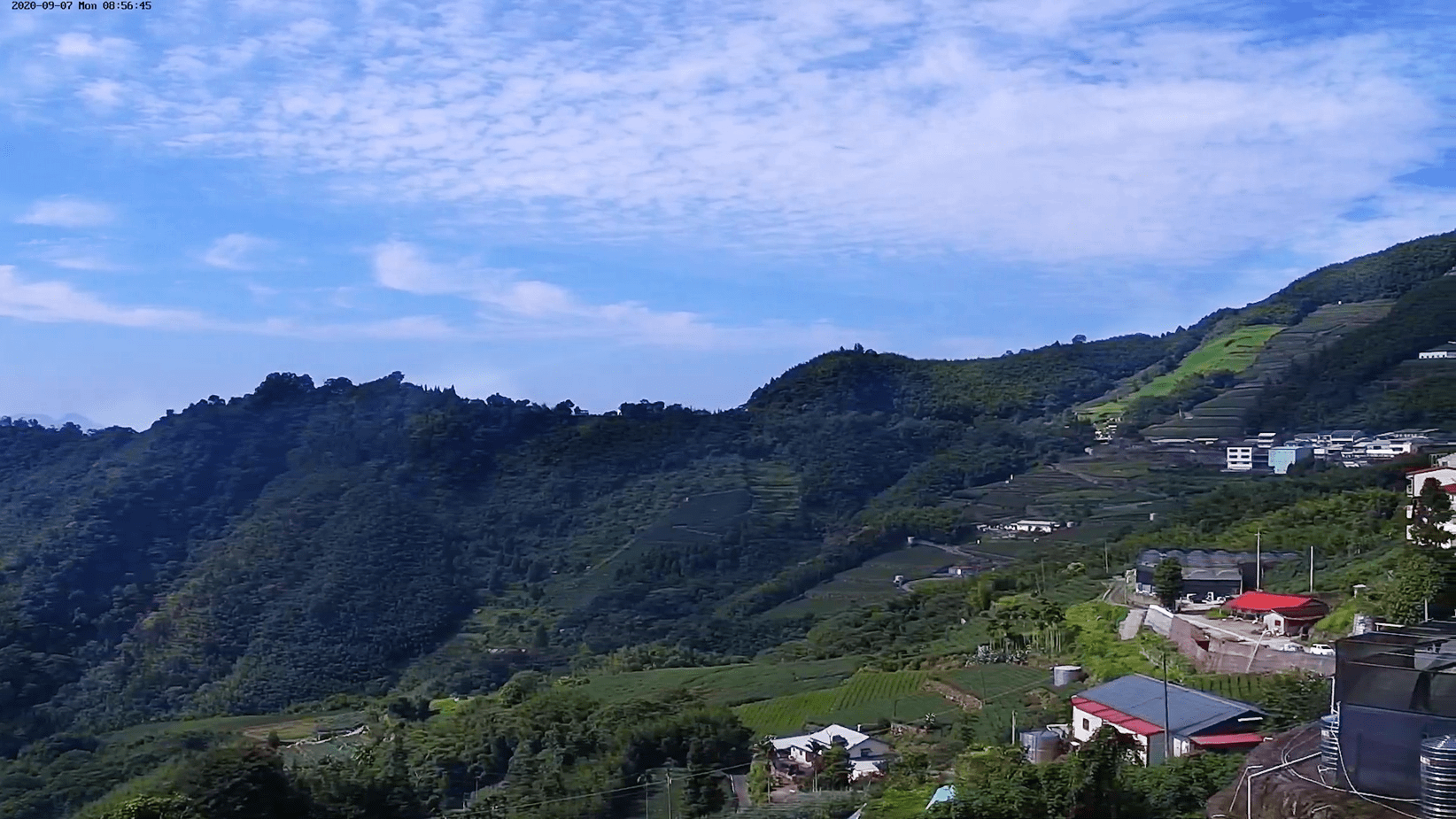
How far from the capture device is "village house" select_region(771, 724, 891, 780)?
17.6 metres

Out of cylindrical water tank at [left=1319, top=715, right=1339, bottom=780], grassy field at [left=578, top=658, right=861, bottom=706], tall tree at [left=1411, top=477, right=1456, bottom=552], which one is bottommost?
grassy field at [left=578, top=658, right=861, bottom=706]

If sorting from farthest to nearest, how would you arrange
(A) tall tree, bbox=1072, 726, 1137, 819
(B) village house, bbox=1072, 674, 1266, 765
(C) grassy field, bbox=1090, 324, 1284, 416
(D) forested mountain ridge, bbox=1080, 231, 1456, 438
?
(C) grassy field, bbox=1090, 324, 1284, 416 → (D) forested mountain ridge, bbox=1080, 231, 1456, 438 → (B) village house, bbox=1072, 674, 1266, 765 → (A) tall tree, bbox=1072, 726, 1137, 819

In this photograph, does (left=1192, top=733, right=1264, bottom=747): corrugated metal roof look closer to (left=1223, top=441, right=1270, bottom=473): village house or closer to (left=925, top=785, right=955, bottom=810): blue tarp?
(left=925, top=785, right=955, bottom=810): blue tarp

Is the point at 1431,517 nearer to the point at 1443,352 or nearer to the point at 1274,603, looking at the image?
the point at 1274,603

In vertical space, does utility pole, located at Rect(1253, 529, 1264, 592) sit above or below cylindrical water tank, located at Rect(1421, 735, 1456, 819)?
below

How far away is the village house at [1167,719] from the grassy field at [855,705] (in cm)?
597

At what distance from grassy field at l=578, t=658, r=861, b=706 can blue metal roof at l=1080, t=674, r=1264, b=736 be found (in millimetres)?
11080

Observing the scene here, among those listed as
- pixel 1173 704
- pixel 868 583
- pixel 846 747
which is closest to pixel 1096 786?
pixel 1173 704

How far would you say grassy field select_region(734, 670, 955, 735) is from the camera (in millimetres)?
20814

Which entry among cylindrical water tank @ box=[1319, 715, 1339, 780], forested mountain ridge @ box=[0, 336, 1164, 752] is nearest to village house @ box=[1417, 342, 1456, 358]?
forested mountain ridge @ box=[0, 336, 1164, 752]

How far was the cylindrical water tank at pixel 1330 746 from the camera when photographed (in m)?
7.23

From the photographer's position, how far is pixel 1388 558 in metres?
19.4

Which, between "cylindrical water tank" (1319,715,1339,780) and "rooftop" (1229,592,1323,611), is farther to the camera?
"rooftop" (1229,592,1323,611)

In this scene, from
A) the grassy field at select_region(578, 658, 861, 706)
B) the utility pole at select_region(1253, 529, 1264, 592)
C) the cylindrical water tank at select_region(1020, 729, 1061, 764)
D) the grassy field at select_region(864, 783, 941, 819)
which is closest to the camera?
the grassy field at select_region(864, 783, 941, 819)
